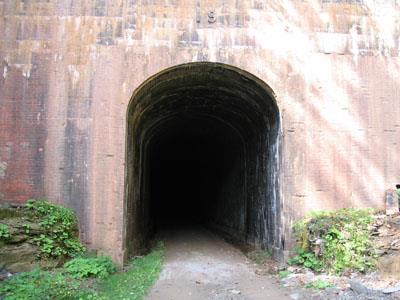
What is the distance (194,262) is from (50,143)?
4320mm

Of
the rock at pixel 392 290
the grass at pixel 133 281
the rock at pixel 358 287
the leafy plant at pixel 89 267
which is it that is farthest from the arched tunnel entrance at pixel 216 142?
the rock at pixel 392 290

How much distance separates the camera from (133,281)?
8.20 meters

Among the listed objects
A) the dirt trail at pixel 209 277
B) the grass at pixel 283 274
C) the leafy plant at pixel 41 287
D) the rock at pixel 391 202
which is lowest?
the dirt trail at pixel 209 277

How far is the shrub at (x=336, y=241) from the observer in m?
8.16

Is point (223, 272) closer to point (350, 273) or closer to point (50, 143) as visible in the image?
point (350, 273)

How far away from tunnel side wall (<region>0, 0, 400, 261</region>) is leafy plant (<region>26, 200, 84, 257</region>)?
0.80ft

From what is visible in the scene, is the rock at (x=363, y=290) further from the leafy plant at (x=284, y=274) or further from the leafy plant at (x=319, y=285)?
the leafy plant at (x=284, y=274)

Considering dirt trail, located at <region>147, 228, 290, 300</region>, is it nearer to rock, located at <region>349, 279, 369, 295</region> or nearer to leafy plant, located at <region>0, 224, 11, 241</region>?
rock, located at <region>349, 279, 369, 295</region>

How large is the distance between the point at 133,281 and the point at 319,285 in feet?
11.2

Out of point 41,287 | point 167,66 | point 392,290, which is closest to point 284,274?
point 392,290

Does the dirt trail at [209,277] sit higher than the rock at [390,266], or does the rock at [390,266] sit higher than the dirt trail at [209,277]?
the rock at [390,266]

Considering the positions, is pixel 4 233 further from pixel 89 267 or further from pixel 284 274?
pixel 284 274

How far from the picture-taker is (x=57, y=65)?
9.62 metres

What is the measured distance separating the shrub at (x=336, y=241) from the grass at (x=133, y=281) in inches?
119
